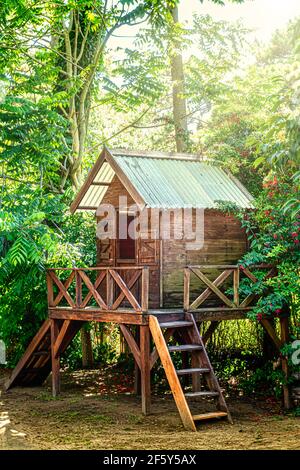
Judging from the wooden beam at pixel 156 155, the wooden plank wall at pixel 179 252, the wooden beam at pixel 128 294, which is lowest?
the wooden beam at pixel 128 294

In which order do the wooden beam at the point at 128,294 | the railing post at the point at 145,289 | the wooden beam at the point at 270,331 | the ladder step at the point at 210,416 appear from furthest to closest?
the wooden beam at the point at 270,331 → the wooden beam at the point at 128,294 → the railing post at the point at 145,289 → the ladder step at the point at 210,416

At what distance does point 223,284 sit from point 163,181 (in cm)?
262

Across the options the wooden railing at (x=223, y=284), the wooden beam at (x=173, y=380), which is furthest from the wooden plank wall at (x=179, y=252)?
the wooden beam at (x=173, y=380)

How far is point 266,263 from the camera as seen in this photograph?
558 inches

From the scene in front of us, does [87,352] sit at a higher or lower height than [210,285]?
lower

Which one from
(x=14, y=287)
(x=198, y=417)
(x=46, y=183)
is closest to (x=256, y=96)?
(x=46, y=183)

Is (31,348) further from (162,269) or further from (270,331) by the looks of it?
(270,331)

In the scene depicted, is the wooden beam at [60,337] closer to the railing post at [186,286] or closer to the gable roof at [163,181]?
the gable roof at [163,181]

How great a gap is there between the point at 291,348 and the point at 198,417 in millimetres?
2886

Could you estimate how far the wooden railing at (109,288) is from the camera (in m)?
12.4

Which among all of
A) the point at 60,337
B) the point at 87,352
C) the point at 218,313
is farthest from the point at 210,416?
the point at 87,352

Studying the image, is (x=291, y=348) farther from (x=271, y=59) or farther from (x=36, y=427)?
(x=271, y=59)

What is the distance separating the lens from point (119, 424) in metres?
12.1

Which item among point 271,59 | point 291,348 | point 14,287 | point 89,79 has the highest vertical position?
point 271,59
